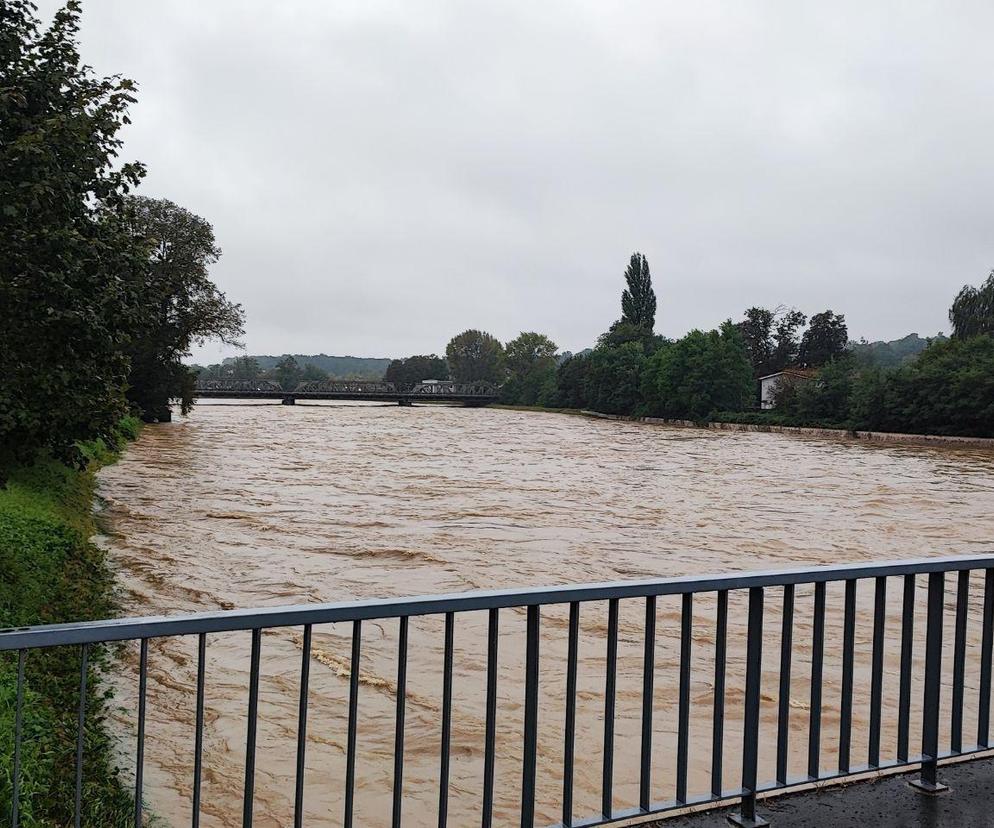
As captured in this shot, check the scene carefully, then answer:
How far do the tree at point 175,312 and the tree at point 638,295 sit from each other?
7487 centimetres

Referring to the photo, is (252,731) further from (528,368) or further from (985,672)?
(528,368)

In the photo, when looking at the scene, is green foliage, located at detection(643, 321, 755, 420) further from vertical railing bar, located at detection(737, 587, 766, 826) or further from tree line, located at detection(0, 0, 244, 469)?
vertical railing bar, located at detection(737, 587, 766, 826)

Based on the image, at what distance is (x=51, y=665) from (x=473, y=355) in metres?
173

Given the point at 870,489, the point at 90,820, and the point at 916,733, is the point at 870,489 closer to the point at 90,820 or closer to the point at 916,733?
the point at 916,733

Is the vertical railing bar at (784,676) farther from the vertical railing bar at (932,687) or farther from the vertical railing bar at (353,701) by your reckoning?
the vertical railing bar at (353,701)

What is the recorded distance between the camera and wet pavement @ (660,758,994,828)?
344cm

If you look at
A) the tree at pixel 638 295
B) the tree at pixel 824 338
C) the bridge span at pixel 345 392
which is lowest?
the bridge span at pixel 345 392

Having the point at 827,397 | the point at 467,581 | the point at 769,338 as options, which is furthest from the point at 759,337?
the point at 467,581

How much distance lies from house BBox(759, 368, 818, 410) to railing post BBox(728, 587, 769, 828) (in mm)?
70770

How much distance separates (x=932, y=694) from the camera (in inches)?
153

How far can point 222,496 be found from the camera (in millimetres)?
23141

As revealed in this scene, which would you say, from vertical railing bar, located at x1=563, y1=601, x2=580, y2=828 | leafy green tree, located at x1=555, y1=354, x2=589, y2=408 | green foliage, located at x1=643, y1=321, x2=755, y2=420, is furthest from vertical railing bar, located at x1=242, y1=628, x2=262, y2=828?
leafy green tree, located at x1=555, y1=354, x2=589, y2=408

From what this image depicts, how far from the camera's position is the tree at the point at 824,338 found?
103188 mm

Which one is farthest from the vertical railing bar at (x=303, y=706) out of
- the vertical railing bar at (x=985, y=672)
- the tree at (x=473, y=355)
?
the tree at (x=473, y=355)
